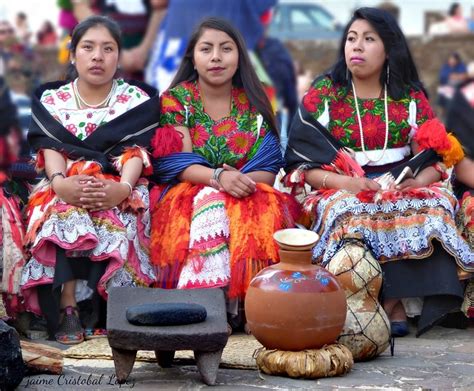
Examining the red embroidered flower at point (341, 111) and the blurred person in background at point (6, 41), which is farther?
the blurred person in background at point (6, 41)

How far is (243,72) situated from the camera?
21.6 feet

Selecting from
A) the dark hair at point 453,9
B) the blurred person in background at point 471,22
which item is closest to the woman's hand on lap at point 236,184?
the dark hair at point 453,9

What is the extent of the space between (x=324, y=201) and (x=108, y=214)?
3.53 feet

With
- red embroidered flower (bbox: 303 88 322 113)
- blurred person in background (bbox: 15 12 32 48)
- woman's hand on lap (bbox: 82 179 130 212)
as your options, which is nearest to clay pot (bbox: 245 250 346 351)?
woman's hand on lap (bbox: 82 179 130 212)

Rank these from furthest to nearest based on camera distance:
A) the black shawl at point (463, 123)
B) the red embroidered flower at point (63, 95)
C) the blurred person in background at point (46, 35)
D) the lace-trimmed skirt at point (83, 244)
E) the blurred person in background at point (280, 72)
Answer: the blurred person in background at point (46, 35) < the blurred person in background at point (280, 72) < the black shawl at point (463, 123) < the red embroidered flower at point (63, 95) < the lace-trimmed skirt at point (83, 244)

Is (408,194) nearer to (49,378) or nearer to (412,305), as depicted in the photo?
(412,305)

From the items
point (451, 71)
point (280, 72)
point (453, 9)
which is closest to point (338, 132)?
point (280, 72)

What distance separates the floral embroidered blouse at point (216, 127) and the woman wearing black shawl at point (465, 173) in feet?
3.52

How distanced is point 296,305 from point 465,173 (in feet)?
6.38

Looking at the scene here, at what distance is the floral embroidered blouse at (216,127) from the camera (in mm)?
6398

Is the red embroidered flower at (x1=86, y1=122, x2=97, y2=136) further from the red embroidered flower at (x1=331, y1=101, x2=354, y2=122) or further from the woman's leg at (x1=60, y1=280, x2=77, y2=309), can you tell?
the red embroidered flower at (x1=331, y1=101, x2=354, y2=122)

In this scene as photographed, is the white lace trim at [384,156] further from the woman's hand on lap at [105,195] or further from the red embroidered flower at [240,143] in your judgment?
the woman's hand on lap at [105,195]

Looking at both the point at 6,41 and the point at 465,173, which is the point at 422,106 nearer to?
the point at 465,173

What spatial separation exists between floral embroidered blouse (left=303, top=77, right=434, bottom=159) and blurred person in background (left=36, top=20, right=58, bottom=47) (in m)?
13.5
